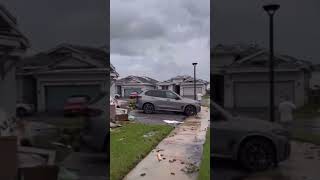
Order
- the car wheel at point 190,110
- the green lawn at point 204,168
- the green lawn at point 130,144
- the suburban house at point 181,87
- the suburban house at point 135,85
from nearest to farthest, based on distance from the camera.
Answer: the green lawn at point 204,168
the green lawn at point 130,144
the suburban house at point 181,87
the suburban house at point 135,85
the car wheel at point 190,110

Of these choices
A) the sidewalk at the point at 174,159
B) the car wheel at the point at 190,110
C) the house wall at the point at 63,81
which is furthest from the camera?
the car wheel at the point at 190,110

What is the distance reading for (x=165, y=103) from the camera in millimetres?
17031

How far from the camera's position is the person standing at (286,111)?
4.64 metres

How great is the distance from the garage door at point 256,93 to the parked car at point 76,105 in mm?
1560

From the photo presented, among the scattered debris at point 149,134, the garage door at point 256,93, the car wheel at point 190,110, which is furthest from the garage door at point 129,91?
the garage door at point 256,93

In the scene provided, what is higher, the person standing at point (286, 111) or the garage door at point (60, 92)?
the garage door at point (60, 92)

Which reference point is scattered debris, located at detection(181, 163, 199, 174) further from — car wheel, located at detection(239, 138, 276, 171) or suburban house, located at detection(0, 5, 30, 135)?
suburban house, located at detection(0, 5, 30, 135)

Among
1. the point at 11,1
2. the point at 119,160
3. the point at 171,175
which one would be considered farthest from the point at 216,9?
the point at 119,160

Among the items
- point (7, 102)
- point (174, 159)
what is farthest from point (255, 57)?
point (174, 159)

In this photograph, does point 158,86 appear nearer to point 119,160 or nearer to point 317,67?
point 119,160

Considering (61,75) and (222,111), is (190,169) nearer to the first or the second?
(222,111)

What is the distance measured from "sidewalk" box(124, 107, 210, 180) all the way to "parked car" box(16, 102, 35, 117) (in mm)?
2511

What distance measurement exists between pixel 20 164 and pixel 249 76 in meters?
2.47

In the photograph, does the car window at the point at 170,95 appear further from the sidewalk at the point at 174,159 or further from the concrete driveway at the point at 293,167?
the concrete driveway at the point at 293,167
